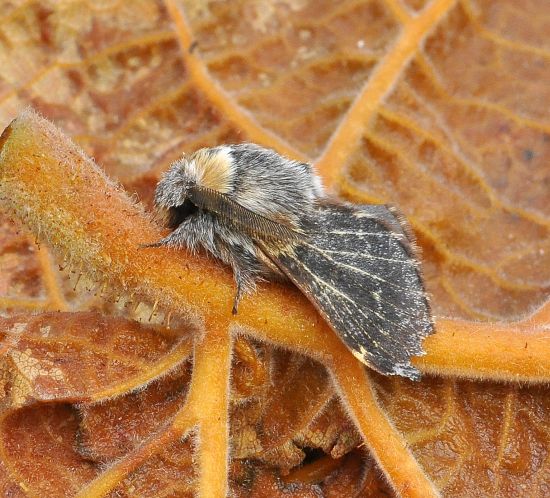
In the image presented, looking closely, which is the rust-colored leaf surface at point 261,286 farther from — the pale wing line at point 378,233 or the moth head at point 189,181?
the pale wing line at point 378,233

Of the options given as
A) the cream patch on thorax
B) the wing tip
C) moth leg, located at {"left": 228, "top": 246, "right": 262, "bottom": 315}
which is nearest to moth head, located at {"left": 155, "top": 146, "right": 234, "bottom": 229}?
the cream patch on thorax

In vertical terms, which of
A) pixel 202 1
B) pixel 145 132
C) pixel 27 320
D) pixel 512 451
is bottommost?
pixel 512 451

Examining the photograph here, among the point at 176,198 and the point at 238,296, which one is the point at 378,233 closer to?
the point at 238,296

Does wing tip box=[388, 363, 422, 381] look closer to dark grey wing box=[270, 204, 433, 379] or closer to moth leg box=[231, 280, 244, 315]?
dark grey wing box=[270, 204, 433, 379]

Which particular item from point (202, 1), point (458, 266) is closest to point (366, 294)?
point (458, 266)

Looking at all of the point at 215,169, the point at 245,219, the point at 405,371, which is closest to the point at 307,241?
the point at 245,219

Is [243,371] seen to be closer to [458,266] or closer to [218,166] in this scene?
[218,166]
